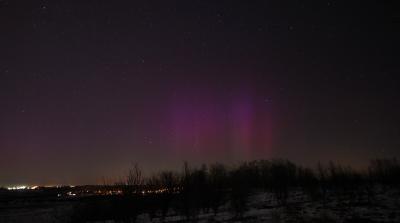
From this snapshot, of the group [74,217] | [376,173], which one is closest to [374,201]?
[74,217]

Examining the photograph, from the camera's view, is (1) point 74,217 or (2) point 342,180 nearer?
(1) point 74,217

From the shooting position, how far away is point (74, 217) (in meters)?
35.0

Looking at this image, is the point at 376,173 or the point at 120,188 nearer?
the point at 120,188

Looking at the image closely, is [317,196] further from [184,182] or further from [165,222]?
[165,222]

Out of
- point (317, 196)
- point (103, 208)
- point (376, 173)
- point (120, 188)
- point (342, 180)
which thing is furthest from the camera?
point (376, 173)

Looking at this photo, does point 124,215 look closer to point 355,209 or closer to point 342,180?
point 355,209

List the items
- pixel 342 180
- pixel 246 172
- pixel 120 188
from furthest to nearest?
pixel 246 172, pixel 342 180, pixel 120 188

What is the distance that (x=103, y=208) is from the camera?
35531mm

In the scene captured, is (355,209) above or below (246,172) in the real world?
below

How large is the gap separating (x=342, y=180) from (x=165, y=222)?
22775 millimetres

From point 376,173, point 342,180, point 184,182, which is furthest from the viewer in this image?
point 376,173

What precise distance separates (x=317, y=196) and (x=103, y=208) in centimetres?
2120

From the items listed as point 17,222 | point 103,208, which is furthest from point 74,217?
point 17,222

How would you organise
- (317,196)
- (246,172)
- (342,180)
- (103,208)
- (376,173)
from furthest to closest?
(246,172)
(376,173)
(342,180)
(103,208)
(317,196)
